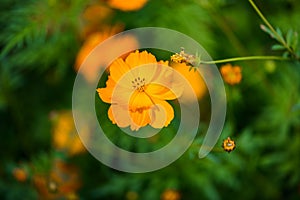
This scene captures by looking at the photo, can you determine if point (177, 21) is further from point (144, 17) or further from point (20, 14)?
point (20, 14)

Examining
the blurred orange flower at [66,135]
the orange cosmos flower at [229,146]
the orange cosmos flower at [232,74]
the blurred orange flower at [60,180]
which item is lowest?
the orange cosmos flower at [229,146]

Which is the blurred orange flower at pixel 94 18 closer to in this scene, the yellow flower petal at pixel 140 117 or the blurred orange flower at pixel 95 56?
the blurred orange flower at pixel 95 56

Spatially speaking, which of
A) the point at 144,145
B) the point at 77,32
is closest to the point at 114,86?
the point at 144,145

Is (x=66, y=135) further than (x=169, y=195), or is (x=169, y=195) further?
(x=66, y=135)

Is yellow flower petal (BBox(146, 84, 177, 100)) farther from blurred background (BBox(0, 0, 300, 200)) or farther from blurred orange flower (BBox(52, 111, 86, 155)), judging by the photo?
blurred orange flower (BBox(52, 111, 86, 155))

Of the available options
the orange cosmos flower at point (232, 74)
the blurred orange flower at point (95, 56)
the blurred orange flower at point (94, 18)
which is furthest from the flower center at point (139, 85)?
the blurred orange flower at point (94, 18)

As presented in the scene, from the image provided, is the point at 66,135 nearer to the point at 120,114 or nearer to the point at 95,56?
the point at 95,56

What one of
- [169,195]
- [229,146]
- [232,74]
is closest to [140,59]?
[229,146]

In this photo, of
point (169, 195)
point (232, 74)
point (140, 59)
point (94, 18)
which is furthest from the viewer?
point (94, 18)
